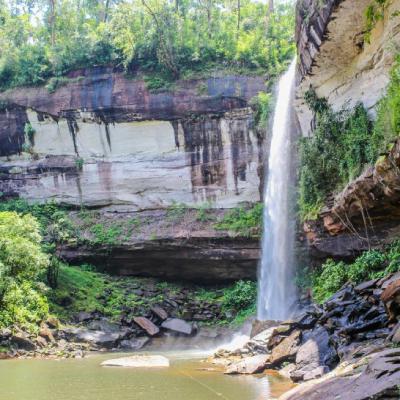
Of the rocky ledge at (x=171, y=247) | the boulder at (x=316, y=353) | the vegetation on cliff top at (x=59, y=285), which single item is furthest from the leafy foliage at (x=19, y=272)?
the boulder at (x=316, y=353)

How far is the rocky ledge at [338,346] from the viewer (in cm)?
526

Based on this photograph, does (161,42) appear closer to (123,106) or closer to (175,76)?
(175,76)

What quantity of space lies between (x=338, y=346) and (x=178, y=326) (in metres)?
10.3

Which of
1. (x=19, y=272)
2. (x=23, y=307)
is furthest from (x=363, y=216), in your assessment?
(x=23, y=307)

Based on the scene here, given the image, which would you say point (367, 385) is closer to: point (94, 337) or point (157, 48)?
point (94, 337)

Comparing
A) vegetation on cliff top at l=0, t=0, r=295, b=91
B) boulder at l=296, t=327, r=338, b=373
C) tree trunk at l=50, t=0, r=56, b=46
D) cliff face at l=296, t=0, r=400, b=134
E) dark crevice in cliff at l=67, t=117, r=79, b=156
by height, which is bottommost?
boulder at l=296, t=327, r=338, b=373

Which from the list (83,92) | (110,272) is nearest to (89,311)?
(110,272)

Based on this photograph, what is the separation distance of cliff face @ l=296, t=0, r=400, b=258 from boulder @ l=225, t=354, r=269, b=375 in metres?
4.57

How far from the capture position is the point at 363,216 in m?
12.6

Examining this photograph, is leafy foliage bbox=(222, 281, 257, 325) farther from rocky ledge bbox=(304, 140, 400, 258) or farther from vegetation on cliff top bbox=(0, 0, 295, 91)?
vegetation on cliff top bbox=(0, 0, 295, 91)

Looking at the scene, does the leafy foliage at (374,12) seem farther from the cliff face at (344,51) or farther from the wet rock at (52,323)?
the wet rock at (52,323)

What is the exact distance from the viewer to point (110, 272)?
23219 mm

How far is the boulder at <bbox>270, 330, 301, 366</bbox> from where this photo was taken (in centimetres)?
959

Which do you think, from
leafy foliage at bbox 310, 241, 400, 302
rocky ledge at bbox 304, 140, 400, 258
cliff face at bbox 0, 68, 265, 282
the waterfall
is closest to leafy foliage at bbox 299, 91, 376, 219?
rocky ledge at bbox 304, 140, 400, 258
